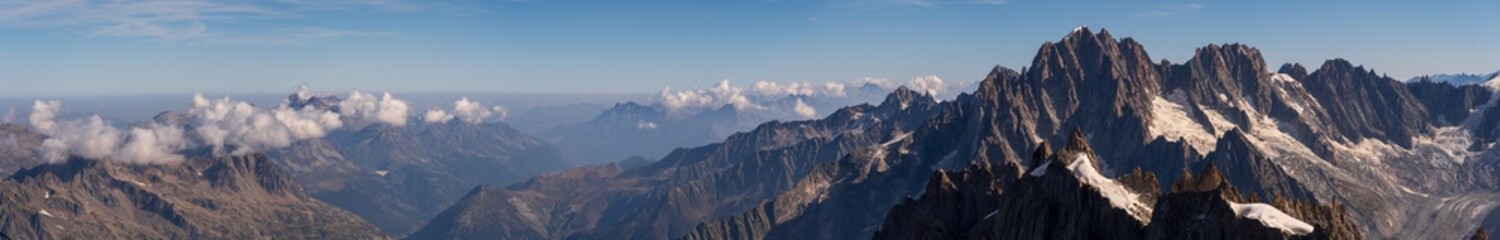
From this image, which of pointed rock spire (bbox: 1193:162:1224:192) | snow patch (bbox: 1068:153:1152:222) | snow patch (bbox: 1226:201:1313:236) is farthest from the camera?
snow patch (bbox: 1068:153:1152:222)

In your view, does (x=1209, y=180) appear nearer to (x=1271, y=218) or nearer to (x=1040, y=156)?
(x=1271, y=218)

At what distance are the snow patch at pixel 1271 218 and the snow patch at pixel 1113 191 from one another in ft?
43.5

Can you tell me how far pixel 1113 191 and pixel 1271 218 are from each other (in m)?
22.3

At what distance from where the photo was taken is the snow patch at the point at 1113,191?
11538 centimetres

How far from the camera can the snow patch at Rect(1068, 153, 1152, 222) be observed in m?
115

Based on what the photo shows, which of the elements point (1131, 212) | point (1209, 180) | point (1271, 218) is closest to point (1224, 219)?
point (1271, 218)

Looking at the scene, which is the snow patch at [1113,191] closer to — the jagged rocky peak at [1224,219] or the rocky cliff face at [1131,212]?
the rocky cliff face at [1131,212]

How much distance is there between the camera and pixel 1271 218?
99125 millimetres

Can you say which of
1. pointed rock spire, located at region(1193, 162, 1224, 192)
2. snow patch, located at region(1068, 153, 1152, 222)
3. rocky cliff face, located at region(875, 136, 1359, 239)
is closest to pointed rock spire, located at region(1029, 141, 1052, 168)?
rocky cliff face, located at region(875, 136, 1359, 239)

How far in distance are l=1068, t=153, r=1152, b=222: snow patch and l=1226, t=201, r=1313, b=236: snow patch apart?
43.5 feet

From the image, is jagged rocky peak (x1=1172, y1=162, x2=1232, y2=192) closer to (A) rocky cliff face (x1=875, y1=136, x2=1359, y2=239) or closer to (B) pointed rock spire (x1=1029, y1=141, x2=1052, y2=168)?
(A) rocky cliff face (x1=875, y1=136, x2=1359, y2=239)

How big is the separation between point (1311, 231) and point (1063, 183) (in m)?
29.1

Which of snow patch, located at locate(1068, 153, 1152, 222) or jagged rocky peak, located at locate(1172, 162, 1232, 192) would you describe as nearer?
jagged rocky peak, located at locate(1172, 162, 1232, 192)

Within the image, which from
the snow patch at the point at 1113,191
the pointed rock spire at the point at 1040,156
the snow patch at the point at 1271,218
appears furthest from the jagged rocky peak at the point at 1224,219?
the pointed rock spire at the point at 1040,156
